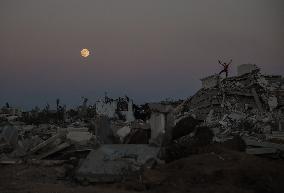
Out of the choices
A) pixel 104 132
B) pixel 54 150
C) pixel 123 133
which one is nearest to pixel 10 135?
pixel 54 150

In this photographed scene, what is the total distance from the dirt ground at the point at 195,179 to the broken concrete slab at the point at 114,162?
0.25 metres

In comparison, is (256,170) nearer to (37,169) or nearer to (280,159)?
(280,159)

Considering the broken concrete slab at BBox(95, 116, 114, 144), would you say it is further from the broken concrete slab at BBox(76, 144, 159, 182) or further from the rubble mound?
the rubble mound

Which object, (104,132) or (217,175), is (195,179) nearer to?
(217,175)

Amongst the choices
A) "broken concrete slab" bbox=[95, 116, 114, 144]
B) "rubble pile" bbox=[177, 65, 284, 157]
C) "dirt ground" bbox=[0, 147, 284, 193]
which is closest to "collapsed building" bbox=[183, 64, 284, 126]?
"rubble pile" bbox=[177, 65, 284, 157]

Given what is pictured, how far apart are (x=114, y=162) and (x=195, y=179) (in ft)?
7.32

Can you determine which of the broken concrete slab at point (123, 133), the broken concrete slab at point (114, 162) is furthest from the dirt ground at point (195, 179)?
the broken concrete slab at point (123, 133)

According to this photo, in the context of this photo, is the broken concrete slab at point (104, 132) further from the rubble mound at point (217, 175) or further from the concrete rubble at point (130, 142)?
the rubble mound at point (217, 175)

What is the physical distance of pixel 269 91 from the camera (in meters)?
27.4

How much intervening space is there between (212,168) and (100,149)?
3.32 m

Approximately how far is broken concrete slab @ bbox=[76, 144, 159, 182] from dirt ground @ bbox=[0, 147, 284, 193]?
0.25 metres

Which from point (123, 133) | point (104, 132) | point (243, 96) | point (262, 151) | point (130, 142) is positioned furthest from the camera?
point (243, 96)

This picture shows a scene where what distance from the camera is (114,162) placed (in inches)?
405

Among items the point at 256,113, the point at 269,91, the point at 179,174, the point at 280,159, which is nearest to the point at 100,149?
the point at 179,174
